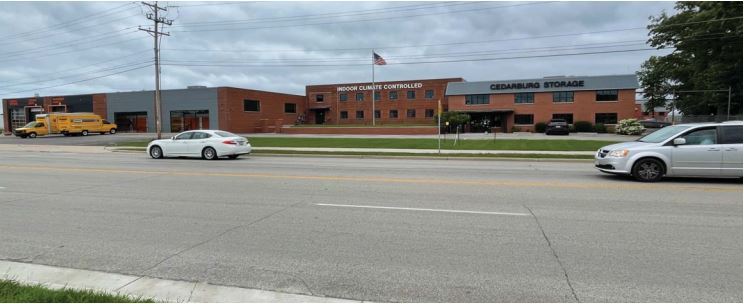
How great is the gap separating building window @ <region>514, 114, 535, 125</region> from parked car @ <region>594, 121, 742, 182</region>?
1719 inches

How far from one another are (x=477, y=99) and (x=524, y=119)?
589 cm

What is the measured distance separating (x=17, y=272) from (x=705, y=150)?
513 inches

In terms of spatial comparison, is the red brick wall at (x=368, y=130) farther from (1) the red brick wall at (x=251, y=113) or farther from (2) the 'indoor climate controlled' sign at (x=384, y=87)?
(2) the 'indoor climate controlled' sign at (x=384, y=87)

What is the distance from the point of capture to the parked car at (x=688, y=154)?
11039 mm

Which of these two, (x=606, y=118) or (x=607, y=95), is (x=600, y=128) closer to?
(x=606, y=118)

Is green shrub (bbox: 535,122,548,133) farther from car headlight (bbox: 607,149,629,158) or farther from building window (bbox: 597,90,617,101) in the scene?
car headlight (bbox: 607,149,629,158)

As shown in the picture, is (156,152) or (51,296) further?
(156,152)

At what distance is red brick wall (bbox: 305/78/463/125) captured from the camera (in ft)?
227

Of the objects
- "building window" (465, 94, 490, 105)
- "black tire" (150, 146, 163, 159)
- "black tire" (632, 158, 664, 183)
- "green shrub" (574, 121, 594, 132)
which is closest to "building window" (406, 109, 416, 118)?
"building window" (465, 94, 490, 105)

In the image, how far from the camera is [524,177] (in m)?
12.4

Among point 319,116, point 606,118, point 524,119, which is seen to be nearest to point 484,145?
point 524,119

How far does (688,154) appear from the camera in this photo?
11.2 metres

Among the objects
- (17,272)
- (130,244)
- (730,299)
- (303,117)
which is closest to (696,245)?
(730,299)

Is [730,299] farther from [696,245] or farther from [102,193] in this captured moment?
[102,193]
